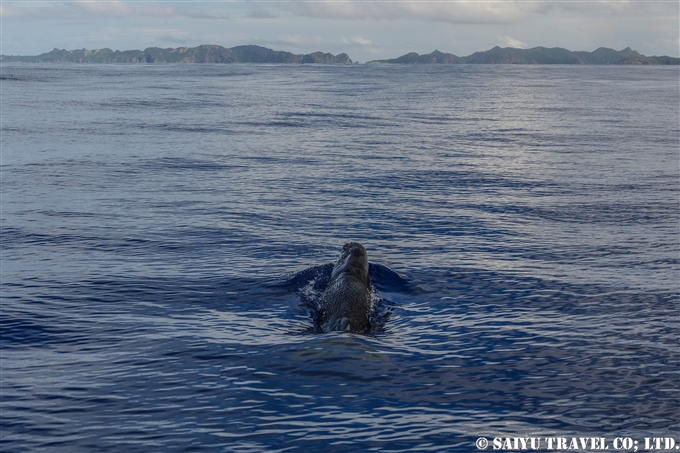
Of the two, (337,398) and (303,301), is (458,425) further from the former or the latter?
(303,301)

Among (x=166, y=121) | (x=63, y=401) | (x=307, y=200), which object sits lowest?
(x=63, y=401)

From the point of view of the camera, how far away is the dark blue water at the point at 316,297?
31.6 feet

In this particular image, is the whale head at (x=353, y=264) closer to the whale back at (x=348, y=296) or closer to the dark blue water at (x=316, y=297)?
the whale back at (x=348, y=296)

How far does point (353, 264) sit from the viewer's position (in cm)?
1630

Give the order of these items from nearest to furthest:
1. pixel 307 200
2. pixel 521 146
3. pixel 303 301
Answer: pixel 303 301, pixel 307 200, pixel 521 146

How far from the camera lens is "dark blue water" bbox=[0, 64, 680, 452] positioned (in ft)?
31.6

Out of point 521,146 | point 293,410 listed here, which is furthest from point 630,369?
point 521,146

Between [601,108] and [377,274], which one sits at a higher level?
[601,108]

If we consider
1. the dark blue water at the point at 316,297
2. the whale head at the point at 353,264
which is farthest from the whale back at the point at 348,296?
the dark blue water at the point at 316,297

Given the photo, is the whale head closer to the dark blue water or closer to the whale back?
the whale back

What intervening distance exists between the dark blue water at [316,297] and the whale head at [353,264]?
0.55m

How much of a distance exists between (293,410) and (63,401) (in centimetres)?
353

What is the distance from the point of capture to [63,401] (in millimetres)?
10078

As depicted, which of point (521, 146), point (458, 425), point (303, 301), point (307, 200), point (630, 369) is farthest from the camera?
point (521, 146)
